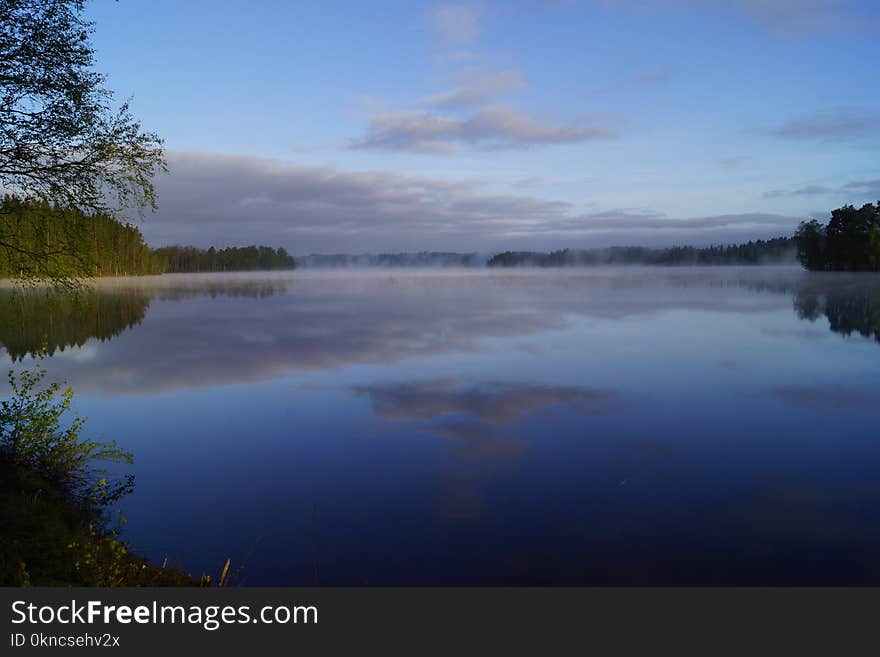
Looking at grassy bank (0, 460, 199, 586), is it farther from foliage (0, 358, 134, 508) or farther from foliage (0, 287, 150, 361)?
foliage (0, 287, 150, 361)

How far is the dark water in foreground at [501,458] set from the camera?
11.6 meters

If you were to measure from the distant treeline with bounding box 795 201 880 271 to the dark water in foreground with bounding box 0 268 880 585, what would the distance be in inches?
5486

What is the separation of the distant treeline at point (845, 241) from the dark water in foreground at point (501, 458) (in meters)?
139

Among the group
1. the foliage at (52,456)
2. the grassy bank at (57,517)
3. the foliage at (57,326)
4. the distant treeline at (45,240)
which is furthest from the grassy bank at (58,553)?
the foliage at (57,326)

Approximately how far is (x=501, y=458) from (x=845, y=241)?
18810cm

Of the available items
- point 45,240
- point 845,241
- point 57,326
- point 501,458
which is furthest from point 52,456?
point 845,241

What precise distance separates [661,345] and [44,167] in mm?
36284

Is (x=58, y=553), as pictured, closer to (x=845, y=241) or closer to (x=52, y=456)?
(x=52, y=456)

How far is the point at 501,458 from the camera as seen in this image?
1730 cm

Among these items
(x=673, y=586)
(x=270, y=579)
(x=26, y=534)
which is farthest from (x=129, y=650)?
(x=673, y=586)

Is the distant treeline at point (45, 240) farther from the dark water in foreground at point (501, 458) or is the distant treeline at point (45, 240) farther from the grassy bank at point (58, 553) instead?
the grassy bank at point (58, 553)

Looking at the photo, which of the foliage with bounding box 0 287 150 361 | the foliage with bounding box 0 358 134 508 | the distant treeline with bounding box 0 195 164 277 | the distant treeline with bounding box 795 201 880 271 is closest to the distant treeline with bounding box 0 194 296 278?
the distant treeline with bounding box 0 195 164 277

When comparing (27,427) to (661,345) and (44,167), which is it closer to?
(44,167)

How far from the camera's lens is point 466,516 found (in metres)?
13.5
